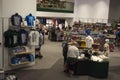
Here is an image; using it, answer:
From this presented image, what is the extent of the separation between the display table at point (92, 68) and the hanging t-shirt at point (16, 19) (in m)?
2.97

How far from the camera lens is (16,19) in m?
8.82

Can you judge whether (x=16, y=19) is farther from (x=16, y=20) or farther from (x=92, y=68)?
(x=92, y=68)

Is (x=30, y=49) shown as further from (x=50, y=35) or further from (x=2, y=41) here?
(x=50, y=35)

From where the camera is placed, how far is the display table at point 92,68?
8.48 meters

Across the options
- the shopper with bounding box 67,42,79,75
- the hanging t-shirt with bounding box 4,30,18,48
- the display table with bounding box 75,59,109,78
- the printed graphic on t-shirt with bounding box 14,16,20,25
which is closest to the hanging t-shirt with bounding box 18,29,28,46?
the hanging t-shirt with bounding box 4,30,18,48

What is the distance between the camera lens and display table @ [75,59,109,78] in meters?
8.48

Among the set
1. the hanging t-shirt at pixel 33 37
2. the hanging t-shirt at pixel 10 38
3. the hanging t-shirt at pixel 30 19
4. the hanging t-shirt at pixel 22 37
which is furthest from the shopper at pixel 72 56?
the hanging t-shirt at pixel 10 38

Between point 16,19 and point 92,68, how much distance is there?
367 cm

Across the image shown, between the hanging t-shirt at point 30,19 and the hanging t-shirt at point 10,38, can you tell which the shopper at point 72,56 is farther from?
the hanging t-shirt at point 10,38

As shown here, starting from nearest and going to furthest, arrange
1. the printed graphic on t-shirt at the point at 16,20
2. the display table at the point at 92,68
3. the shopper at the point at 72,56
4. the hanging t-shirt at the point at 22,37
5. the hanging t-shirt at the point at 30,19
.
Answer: the display table at the point at 92,68, the shopper at the point at 72,56, the printed graphic on t-shirt at the point at 16,20, the hanging t-shirt at the point at 22,37, the hanging t-shirt at the point at 30,19

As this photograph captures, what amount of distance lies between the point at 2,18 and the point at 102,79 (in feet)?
15.1

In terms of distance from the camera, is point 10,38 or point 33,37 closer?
point 10,38

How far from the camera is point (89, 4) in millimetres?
20531

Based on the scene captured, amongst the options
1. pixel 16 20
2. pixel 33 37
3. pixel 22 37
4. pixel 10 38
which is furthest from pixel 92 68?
pixel 16 20
